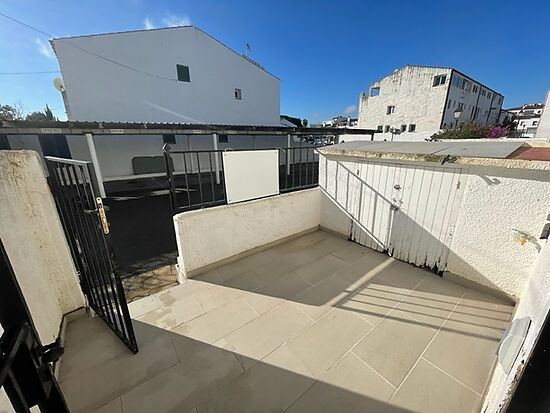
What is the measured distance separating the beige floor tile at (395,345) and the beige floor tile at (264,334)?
605mm

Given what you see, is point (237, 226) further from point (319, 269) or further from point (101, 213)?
point (101, 213)

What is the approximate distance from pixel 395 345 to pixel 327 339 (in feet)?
2.02

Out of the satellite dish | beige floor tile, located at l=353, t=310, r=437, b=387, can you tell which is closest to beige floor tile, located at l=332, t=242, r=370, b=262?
beige floor tile, located at l=353, t=310, r=437, b=387

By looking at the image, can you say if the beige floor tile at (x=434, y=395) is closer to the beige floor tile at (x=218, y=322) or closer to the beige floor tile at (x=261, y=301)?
the beige floor tile at (x=261, y=301)

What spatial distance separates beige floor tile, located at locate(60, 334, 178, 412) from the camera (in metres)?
1.69

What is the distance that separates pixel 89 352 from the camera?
2.05m

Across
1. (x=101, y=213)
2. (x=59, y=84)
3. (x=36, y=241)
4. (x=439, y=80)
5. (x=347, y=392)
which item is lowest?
(x=347, y=392)

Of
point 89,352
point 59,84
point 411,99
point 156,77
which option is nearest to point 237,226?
point 89,352

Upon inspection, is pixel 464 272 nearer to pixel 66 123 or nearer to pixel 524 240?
pixel 524 240

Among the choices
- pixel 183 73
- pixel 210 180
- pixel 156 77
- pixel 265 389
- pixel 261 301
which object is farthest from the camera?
pixel 183 73

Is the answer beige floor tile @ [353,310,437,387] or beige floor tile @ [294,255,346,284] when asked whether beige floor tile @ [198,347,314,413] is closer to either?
beige floor tile @ [353,310,437,387]

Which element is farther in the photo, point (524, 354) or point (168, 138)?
point (168, 138)

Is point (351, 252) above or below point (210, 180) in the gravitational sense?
below

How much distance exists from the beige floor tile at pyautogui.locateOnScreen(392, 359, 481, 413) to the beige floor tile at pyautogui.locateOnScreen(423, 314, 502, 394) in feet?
0.30
